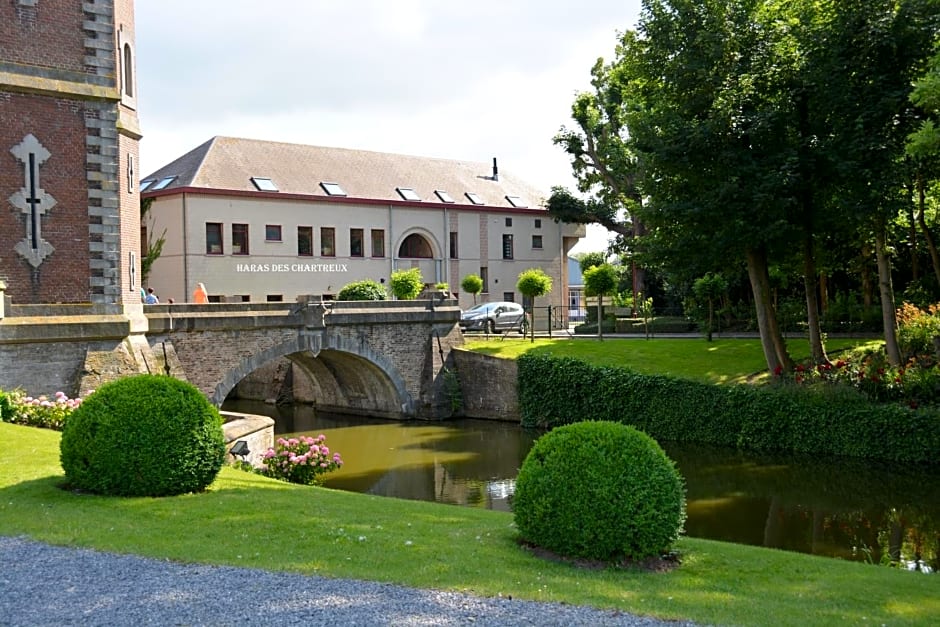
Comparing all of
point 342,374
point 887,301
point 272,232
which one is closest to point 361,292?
point 342,374

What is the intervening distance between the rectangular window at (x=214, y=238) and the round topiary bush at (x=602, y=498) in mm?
28686

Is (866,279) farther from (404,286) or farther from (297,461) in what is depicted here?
(297,461)

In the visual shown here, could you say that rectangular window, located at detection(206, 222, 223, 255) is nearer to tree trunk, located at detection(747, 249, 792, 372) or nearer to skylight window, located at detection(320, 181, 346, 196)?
skylight window, located at detection(320, 181, 346, 196)

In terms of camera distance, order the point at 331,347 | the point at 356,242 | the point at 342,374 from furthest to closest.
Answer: the point at 356,242
the point at 342,374
the point at 331,347

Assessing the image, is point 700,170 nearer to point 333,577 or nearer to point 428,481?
point 428,481

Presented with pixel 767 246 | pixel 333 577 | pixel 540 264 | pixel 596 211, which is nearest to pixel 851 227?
pixel 767 246

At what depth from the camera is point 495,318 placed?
35.2 metres

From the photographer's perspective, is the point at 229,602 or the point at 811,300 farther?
the point at 811,300

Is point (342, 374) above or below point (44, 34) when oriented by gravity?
below

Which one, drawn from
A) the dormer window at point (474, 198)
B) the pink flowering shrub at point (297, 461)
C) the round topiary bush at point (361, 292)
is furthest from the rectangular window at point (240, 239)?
the pink flowering shrub at point (297, 461)

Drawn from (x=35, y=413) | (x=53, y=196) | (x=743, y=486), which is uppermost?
(x=53, y=196)

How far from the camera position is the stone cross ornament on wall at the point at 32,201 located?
1655 cm

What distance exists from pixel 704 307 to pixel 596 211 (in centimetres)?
1364

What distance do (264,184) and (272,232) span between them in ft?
6.52
